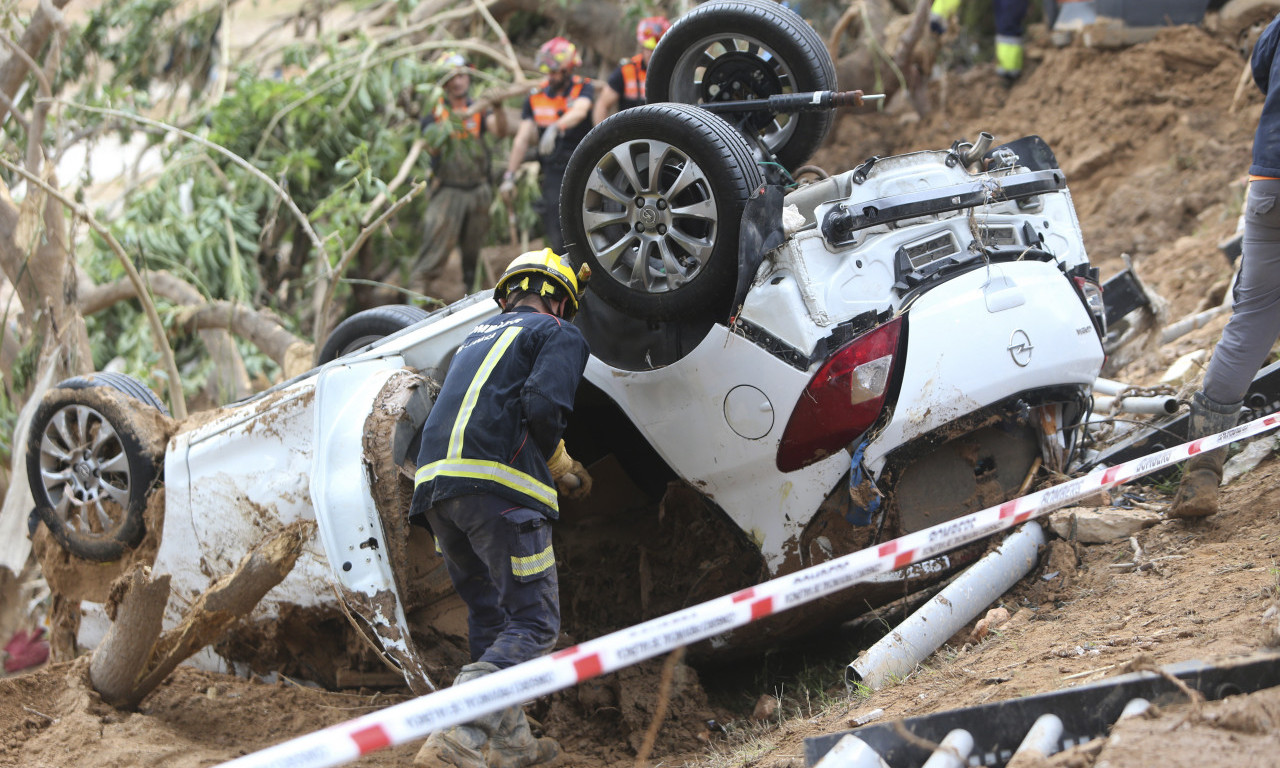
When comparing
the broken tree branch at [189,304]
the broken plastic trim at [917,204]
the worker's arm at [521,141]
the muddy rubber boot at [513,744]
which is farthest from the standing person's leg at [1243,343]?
the worker's arm at [521,141]

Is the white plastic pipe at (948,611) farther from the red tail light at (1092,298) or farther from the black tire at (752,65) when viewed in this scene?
the black tire at (752,65)

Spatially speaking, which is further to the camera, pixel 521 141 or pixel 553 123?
pixel 521 141

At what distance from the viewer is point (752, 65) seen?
4.49 m

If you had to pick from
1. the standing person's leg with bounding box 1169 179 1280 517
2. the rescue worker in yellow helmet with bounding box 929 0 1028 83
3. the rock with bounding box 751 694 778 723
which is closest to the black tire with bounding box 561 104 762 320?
the rock with bounding box 751 694 778 723

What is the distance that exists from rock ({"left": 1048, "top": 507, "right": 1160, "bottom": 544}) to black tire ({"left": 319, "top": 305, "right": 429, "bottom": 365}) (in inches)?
109

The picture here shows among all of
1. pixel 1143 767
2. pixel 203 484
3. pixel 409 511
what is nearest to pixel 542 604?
pixel 409 511

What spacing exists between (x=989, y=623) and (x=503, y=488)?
5.40ft

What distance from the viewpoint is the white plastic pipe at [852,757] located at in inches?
92.8

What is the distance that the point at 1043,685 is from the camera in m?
2.69

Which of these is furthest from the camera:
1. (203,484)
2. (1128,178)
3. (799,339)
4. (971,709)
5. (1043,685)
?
(1128,178)

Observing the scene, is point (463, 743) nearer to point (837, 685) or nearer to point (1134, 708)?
point (837, 685)

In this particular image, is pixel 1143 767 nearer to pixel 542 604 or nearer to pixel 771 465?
pixel 771 465

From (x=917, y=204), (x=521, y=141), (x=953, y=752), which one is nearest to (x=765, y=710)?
(x=953, y=752)

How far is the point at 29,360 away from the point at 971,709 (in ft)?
19.4
